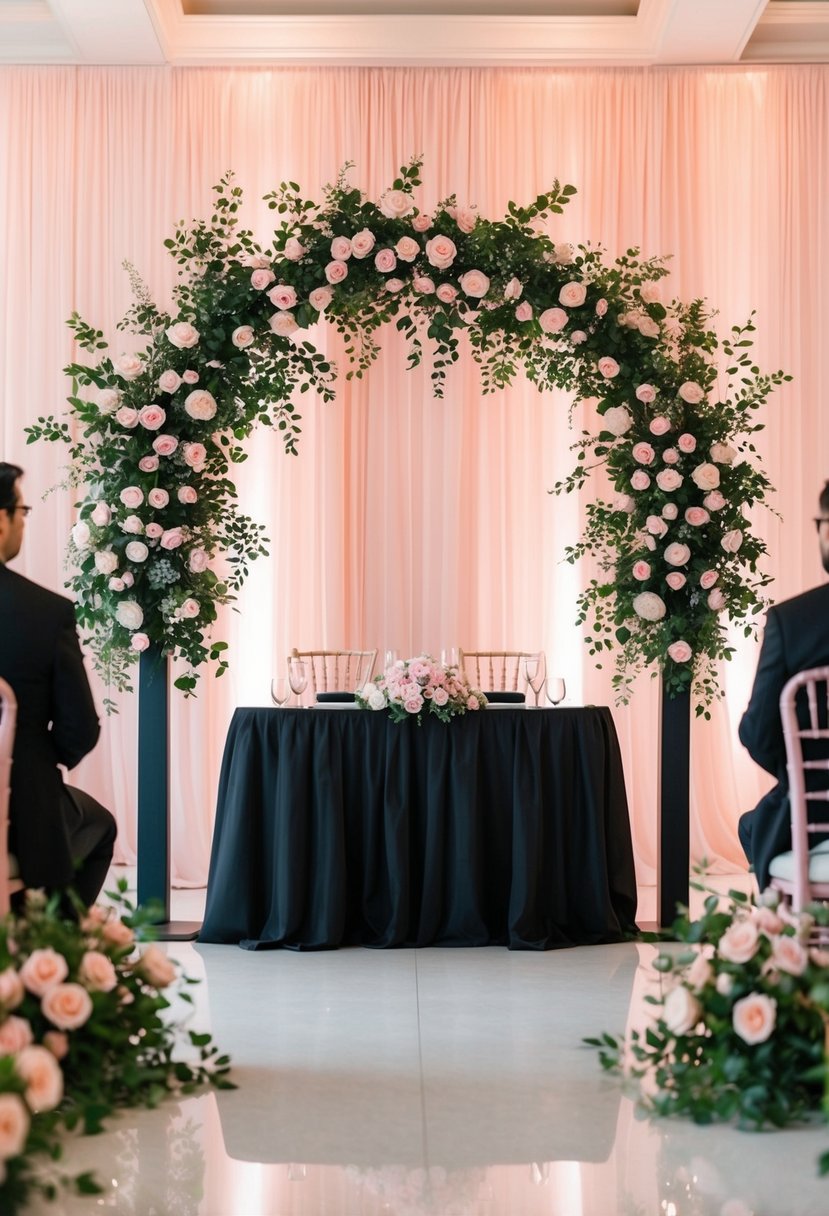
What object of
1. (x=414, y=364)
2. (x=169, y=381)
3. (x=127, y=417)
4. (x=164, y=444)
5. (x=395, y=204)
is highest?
(x=395, y=204)

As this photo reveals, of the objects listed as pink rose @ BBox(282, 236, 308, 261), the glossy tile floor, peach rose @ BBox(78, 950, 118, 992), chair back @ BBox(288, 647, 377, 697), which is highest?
pink rose @ BBox(282, 236, 308, 261)

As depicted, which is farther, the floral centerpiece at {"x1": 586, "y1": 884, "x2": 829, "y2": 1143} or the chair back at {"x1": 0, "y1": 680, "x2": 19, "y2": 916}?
the chair back at {"x1": 0, "y1": 680, "x2": 19, "y2": 916}

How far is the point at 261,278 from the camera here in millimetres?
5422

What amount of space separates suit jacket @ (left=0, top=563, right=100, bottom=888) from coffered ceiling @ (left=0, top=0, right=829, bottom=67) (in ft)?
14.9

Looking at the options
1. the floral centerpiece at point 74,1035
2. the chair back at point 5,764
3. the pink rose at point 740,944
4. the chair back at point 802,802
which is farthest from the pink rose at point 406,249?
the pink rose at point 740,944

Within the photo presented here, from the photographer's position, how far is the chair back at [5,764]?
3172 millimetres

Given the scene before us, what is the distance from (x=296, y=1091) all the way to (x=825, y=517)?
204cm

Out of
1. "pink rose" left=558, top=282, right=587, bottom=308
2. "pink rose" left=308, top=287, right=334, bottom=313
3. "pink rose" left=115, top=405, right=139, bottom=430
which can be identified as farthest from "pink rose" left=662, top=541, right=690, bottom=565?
"pink rose" left=115, top=405, right=139, bottom=430

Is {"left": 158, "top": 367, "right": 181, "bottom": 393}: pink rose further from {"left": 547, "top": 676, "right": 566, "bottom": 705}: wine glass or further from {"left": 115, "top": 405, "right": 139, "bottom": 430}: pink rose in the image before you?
{"left": 547, "top": 676, "right": 566, "bottom": 705}: wine glass

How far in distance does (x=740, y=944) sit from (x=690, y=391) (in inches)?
117

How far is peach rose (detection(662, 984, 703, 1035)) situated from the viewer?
9.68ft

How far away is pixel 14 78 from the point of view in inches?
291

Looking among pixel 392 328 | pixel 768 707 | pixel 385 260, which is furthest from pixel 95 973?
pixel 392 328

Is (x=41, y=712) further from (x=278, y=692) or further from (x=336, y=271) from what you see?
(x=336, y=271)
